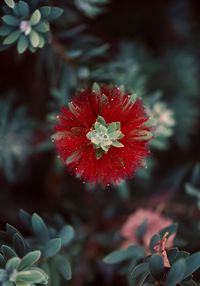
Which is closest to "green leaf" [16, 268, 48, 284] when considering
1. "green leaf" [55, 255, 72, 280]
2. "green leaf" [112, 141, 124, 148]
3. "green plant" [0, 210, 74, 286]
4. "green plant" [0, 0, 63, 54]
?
"green plant" [0, 210, 74, 286]

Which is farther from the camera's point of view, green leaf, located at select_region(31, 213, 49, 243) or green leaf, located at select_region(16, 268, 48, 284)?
green leaf, located at select_region(31, 213, 49, 243)

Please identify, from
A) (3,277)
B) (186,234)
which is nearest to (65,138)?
(3,277)

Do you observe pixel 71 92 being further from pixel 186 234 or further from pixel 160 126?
pixel 186 234

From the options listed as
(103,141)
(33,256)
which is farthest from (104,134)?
(33,256)

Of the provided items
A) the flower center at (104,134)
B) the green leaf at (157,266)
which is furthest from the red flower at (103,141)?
the green leaf at (157,266)

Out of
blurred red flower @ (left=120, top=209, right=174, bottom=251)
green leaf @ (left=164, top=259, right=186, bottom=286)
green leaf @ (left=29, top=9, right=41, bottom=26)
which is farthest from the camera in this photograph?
blurred red flower @ (left=120, top=209, right=174, bottom=251)

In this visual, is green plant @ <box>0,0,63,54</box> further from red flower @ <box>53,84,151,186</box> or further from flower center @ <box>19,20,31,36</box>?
red flower @ <box>53,84,151,186</box>

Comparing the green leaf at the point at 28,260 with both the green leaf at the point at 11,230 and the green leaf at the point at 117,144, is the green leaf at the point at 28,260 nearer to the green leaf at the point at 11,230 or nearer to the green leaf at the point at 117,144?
the green leaf at the point at 11,230

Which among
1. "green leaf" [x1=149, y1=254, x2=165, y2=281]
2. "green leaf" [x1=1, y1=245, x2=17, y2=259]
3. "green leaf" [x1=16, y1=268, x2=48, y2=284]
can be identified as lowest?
"green leaf" [x1=149, y1=254, x2=165, y2=281]
